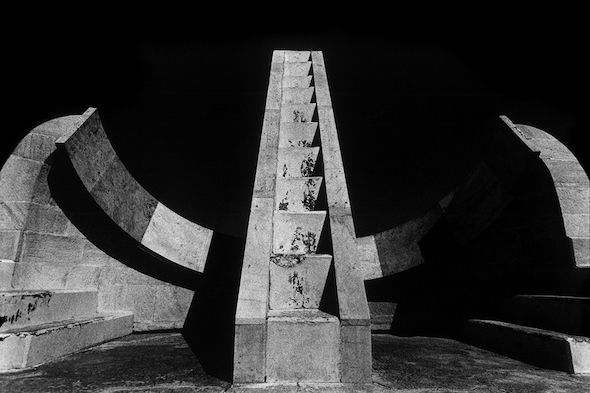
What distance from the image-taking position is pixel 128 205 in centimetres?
470

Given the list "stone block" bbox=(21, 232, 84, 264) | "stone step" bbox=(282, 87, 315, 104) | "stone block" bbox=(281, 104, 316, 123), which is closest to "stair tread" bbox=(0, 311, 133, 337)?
"stone block" bbox=(21, 232, 84, 264)

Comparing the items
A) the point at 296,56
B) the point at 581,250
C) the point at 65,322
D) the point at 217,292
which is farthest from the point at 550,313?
the point at 296,56

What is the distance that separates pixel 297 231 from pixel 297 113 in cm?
214

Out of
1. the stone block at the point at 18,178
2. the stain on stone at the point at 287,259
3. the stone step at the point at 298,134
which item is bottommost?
the stain on stone at the point at 287,259

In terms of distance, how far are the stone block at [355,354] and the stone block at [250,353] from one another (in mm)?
552

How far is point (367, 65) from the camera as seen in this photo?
8031 mm

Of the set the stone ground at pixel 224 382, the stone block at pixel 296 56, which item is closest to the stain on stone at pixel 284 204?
the stone ground at pixel 224 382

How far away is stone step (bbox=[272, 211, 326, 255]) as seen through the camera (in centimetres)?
337

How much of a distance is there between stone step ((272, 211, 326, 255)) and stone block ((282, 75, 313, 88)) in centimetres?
297

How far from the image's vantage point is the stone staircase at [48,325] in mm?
2860

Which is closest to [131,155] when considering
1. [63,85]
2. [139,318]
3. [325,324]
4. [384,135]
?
[63,85]

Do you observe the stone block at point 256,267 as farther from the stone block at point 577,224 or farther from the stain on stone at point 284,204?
the stone block at point 577,224

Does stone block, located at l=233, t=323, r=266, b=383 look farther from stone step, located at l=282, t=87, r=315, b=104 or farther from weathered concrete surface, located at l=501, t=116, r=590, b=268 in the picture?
stone step, located at l=282, t=87, r=315, b=104

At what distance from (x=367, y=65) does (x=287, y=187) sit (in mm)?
5358
